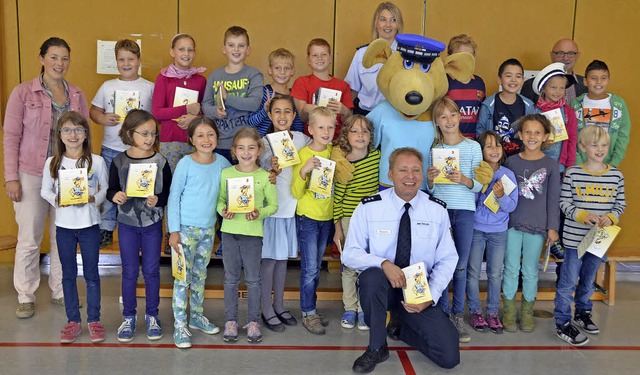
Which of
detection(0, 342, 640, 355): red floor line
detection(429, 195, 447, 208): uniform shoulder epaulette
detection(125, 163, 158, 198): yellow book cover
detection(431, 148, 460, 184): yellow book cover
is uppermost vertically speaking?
detection(431, 148, 460, 184): yellow book cover

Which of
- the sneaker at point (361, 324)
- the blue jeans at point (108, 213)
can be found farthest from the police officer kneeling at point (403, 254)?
the blue jeans at point (108, 213)

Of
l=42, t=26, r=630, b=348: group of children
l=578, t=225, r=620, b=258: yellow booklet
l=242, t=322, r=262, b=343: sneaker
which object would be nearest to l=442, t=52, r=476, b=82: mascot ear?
l=42, t=26, r=630, b=348: group of children

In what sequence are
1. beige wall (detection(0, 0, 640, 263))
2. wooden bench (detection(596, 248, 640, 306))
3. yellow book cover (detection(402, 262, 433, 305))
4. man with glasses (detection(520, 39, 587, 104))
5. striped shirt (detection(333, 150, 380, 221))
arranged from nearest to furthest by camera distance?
yellow book cover (detection(402, 262, 433, 305)) < striped shirt (detection(333, 150, 380, 221)) < wooden bench (detection(596, 248, 640, 306)) < man with glasses (detection(520, 39, 587, 104)) < beige wall (detection(0, 0, 640, 263))

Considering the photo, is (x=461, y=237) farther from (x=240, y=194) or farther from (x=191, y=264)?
(x=191, y=264)

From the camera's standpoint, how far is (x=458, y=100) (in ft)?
16.7

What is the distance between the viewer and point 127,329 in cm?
434

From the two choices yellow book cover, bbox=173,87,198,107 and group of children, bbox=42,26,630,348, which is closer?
group of children, bbox=42,26,630,348

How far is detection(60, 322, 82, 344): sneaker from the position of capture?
427 centimetres

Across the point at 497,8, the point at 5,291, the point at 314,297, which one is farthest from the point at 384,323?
the point at 497,8

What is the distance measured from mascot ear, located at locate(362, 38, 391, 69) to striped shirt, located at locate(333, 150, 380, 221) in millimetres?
699

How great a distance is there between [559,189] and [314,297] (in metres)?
1.98

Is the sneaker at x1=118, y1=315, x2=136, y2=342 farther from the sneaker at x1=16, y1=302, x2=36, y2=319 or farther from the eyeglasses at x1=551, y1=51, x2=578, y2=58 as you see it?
the eyeglasses at x1=551, y1=51, x2=578, y2=58

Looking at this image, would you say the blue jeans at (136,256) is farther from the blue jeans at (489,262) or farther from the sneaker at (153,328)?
the blue jeans at (489,262)

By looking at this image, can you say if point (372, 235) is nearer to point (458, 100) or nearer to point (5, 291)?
point (458, 100)
